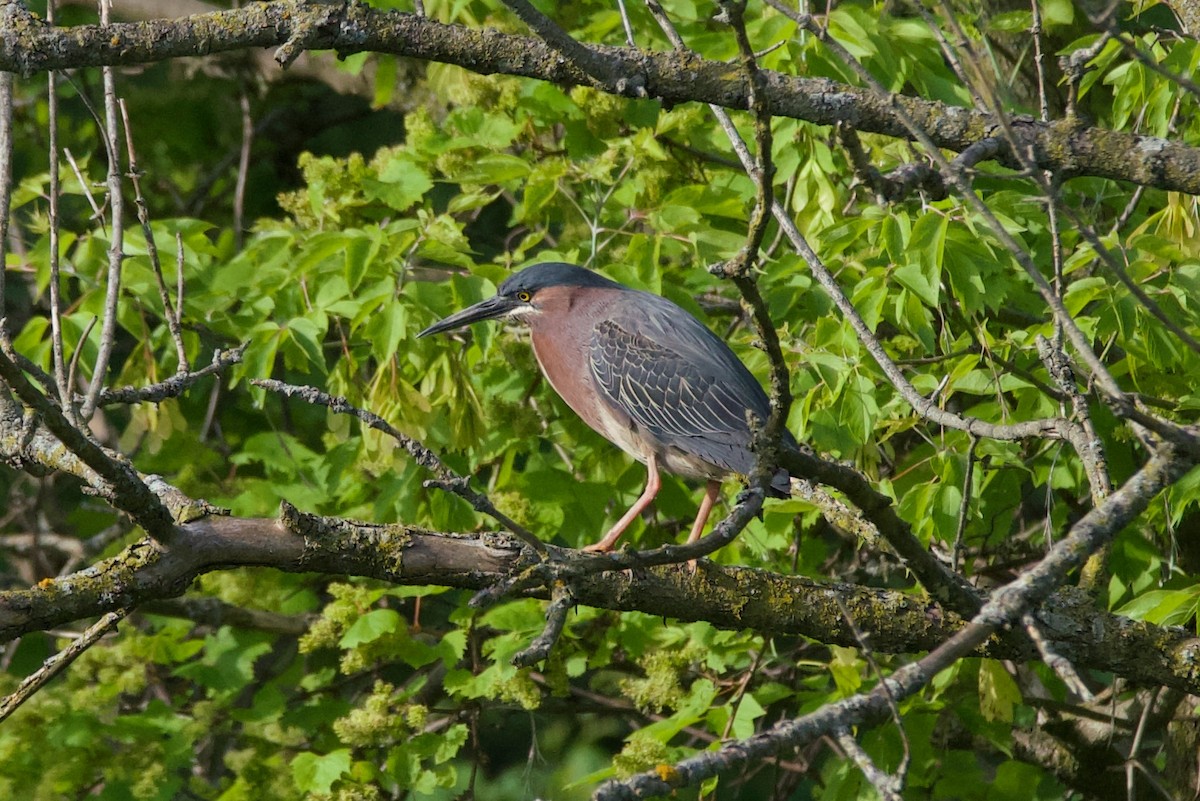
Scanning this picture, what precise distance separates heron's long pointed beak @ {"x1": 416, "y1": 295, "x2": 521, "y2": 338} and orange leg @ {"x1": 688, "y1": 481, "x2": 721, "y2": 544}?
0.78 metres

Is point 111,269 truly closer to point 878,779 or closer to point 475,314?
point 475,314

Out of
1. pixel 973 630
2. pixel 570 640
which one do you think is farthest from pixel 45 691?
pixel 973 630

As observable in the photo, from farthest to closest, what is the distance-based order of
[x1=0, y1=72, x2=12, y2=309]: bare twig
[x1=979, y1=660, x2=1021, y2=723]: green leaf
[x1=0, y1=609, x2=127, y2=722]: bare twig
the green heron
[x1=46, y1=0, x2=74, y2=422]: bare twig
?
the green heron
[x1=979, y1=660, x2=1021, y2=723]: green leaf
[x1=0, y1=72, x2=12, y2=309]: bare twig
[x1=46, y1=0, x2=74, y2=422]: bare twig
[x1=0, y1=609, x2=127, y2=722]: bare twig

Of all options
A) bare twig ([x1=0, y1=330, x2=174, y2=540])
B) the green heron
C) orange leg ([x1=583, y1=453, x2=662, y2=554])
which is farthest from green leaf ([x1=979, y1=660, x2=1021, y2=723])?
bare twig ([x1=0, y1=330, x2=174, y2=540])

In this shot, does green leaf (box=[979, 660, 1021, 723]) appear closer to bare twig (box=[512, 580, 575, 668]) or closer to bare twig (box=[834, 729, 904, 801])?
bare twig (box=[512, 580, 575, 668])

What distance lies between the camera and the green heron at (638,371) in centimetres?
358

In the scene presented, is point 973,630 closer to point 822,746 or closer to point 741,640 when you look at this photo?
point 741,640

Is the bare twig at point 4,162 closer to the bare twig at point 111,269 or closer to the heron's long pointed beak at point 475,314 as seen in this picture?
the bare twig at point 111,269

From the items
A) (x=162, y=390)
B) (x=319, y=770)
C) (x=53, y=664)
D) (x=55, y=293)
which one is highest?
(x=55, y=293)

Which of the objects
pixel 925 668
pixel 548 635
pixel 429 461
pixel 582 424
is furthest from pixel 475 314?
pixel 925 668

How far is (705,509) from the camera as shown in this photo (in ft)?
11.8

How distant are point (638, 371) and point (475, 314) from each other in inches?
20.1

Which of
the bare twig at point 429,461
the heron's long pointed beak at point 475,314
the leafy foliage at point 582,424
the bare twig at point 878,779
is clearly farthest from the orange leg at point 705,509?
the bare twig at point 878,779

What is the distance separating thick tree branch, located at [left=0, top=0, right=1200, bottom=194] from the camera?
240cm
